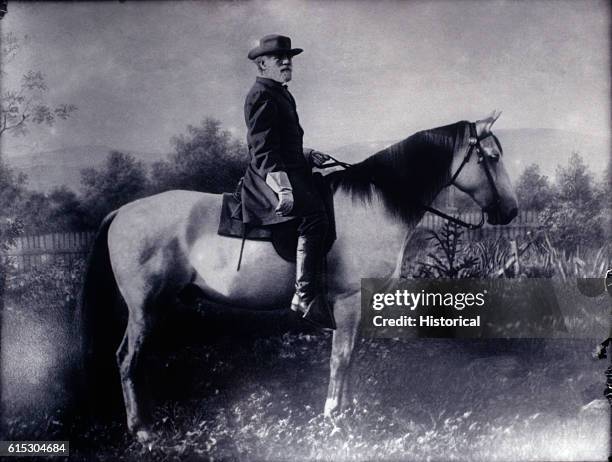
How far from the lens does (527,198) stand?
3.67m

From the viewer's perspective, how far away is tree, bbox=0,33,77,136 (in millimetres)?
3811

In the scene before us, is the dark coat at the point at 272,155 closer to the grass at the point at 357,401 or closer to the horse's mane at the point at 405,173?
the horse's mane at the point at 405,173

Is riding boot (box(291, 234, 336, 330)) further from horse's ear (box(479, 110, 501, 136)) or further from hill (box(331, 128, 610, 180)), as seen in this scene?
horse's ear (box(479, 110, 501, 136))

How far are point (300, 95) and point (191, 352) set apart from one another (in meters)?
2.05

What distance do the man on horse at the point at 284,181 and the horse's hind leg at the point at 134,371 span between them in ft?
3.44

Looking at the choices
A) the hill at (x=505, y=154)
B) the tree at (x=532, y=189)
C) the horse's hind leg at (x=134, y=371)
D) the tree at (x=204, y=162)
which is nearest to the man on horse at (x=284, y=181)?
the tree at (x=204, y=162)

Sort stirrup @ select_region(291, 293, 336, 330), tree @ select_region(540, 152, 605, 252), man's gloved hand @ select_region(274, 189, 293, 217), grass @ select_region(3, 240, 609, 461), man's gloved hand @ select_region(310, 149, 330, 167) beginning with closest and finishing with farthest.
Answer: man's gloved hand @ select_region(274, 189, 293, 217), stirrup @ select_region(291, 293, 336, 330), man's gloved hand @ select_region(310, 149, 330, 167), grass @ select_region(3, 240, 609, 461), tree @ select_region(540, 152, 605, 252)

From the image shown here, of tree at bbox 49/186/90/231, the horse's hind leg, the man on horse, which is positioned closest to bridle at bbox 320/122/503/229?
the man on horse

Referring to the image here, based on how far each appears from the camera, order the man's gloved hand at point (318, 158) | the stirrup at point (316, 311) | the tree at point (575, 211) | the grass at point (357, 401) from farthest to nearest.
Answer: the tree at point (575, 211) < the grass at point (357, 401) < the man's gloved hand at point (318, 158) < the stirrup at point (316, 311)

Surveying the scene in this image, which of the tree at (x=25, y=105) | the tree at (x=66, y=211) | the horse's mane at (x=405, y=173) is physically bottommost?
the tree at (x=66, y=211)

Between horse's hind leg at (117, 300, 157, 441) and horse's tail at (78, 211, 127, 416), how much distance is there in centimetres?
13

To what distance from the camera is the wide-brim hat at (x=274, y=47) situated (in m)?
3.40

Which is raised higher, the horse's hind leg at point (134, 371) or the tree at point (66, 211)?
the tree at point (66, 211)

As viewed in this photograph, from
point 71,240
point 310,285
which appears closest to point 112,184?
point 71,240
